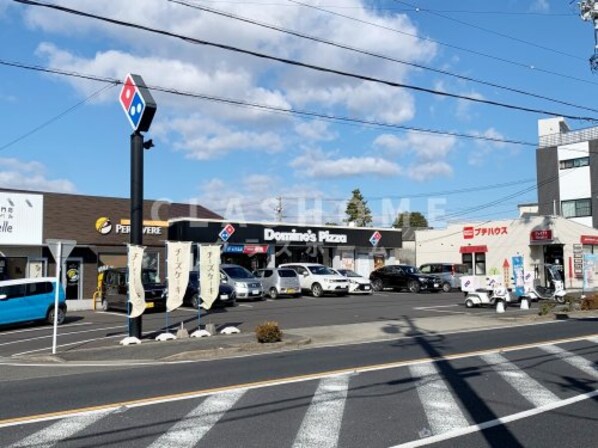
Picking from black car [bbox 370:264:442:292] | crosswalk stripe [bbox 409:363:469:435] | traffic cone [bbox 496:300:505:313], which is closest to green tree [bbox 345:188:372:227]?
black car [bbox 370:264:442:292]

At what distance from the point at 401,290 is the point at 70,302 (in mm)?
18472

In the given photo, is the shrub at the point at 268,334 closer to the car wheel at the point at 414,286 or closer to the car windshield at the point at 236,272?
the car windshield at the point at 236,272


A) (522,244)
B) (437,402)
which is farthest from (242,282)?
(522,244)

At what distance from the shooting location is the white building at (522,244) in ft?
141

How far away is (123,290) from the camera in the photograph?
86.6 feet

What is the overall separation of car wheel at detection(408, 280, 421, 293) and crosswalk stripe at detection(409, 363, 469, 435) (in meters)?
25.3

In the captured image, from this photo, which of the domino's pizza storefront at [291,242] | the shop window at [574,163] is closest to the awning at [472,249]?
the domino's pizza storefront at [291,242]

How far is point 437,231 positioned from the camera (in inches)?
1977

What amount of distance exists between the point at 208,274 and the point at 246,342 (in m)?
2.96

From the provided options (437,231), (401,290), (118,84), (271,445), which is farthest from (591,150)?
(271,445)

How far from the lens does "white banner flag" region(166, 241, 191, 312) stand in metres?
16.7

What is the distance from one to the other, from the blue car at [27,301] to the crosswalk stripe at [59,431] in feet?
45.0

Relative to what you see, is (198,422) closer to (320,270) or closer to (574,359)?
(574,359)

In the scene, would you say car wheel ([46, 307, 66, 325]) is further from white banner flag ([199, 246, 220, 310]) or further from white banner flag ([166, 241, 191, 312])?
white banner flag ([199, 246, 220, 310])
